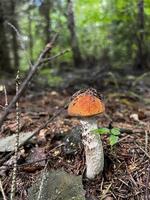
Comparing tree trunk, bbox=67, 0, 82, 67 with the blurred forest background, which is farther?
tree trunk, bbox=67, 0, 82, 67

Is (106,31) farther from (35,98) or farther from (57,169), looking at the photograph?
(57,169)

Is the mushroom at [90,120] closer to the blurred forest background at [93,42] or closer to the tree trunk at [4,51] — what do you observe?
the blurred forest background at [93,42]

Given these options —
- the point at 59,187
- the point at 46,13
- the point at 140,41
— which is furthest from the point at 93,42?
the point at 59,187

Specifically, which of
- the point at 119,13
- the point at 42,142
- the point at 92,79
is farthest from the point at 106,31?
the point at 42,142

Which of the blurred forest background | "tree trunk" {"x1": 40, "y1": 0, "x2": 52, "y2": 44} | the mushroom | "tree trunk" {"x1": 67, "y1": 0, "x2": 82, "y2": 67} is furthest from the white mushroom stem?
"tree trunk" {"x1": 67, "y1": 0, "x2": 82, "y2": 67}

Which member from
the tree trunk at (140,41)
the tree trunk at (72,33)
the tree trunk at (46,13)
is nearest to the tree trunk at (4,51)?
the tree trunk at (46,13)

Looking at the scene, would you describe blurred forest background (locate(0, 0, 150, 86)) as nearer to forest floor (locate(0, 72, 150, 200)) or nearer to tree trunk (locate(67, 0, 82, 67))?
tree trunk (locate(67, 0, 82, 67))
